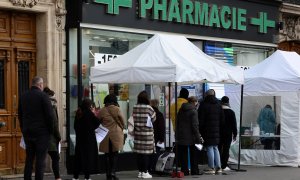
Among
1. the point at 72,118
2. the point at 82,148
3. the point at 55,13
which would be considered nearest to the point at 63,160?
the point at 72,118

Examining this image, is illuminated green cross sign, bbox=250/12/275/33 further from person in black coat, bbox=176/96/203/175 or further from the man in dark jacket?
the man in dark jacket

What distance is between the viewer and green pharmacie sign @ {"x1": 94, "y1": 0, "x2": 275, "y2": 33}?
661 inches

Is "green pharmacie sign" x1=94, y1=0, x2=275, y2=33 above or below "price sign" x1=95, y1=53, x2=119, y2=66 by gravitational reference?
above

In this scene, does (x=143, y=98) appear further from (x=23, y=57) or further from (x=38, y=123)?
(x=38, y=123)

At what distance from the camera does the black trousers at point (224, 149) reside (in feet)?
52.8

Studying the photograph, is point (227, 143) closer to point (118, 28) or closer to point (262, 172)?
point (262, 172)

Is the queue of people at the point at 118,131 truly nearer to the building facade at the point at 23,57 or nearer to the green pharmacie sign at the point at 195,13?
the building facade at the point at 23,57

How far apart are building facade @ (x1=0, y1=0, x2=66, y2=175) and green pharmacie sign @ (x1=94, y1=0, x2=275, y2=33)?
1275mm

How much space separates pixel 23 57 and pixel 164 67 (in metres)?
3.18

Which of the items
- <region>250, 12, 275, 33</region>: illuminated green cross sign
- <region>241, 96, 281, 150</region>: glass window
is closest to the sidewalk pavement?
<region>241, 96, 281, 150</region>: glass window

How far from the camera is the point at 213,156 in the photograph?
15391mm

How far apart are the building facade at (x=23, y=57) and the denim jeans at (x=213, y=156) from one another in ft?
10.7

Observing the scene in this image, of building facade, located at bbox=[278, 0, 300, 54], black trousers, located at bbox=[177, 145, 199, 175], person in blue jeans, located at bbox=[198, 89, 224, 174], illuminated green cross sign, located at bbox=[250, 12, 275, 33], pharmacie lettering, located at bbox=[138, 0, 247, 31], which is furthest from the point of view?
building facade, located at bbox=[278, 0, 300, 54]

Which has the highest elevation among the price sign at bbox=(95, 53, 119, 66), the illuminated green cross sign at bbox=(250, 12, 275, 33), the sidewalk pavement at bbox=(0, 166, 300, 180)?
the illuminated green cross sign at bbox=(250, 12, 275, 33)
